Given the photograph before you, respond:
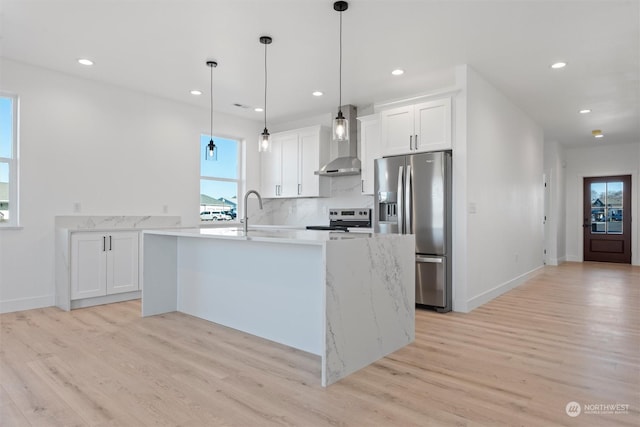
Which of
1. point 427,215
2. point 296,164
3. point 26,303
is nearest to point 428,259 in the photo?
point 427,215

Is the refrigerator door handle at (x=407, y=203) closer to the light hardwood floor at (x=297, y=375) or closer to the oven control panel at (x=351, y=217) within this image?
the light hardwood floor at (x=297, y=375)

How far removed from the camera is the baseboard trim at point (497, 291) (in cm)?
437

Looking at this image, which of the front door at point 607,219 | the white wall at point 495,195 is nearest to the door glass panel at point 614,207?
the front door at point 607,219

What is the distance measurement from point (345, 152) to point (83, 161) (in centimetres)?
347

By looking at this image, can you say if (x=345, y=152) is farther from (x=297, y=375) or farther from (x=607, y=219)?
(x=607, y=219)

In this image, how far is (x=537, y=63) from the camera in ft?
13.6

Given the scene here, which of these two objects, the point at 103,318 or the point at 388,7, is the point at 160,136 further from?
the point at 388,7

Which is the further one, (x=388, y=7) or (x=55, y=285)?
(x=55, y=285)

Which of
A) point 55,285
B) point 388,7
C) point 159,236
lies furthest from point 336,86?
point 55,285

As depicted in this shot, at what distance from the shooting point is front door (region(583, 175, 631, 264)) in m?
8.62

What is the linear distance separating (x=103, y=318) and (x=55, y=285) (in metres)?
1.04

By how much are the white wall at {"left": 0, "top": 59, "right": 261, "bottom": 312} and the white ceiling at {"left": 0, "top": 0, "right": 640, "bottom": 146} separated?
28 centimetres

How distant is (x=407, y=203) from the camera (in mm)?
4457

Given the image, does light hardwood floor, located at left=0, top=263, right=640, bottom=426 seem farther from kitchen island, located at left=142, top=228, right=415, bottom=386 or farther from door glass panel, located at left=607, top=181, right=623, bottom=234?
door glass panel, located at left=607, top=181, right=623, bottom=234
